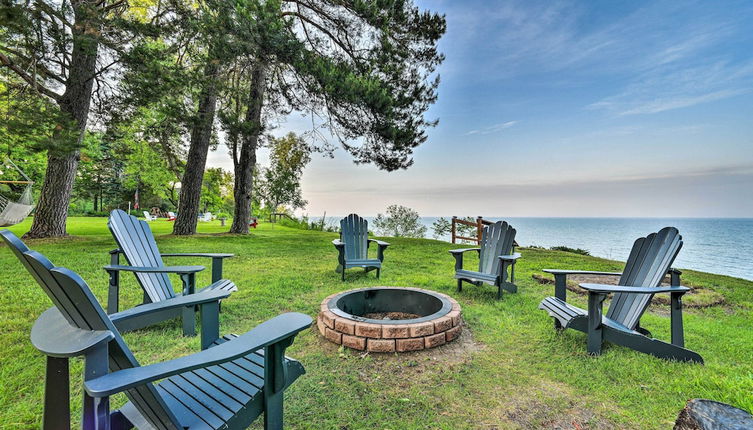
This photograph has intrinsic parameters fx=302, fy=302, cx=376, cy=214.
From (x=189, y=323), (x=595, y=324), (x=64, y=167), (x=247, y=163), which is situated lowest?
(x=189, y=323)

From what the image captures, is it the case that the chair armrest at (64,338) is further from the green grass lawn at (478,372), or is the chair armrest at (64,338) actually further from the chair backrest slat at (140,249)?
the chair backrest slat at (140,249)

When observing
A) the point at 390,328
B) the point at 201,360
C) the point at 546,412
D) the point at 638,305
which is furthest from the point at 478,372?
the point at 201,360

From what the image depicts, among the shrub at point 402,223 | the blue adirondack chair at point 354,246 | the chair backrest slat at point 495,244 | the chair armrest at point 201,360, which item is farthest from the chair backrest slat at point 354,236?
the shrub at point 402,223

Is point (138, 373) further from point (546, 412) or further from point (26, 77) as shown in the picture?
point (26, 77)

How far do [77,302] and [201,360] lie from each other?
1.35 feet

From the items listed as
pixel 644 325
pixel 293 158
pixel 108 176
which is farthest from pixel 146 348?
pixel 108 176

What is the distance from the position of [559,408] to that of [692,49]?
1004cm

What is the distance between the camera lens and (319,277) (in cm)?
511

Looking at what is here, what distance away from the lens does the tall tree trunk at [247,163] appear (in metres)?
9.84

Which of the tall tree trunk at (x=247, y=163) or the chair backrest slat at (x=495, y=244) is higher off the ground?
the tall tree trunk at (x=247, y=163)

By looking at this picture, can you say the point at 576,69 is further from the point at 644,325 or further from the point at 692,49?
the point at 644,325

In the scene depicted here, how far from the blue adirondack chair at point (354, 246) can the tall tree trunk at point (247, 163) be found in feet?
20.3

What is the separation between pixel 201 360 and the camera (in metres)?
0.96

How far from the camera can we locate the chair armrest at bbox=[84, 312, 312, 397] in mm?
795
